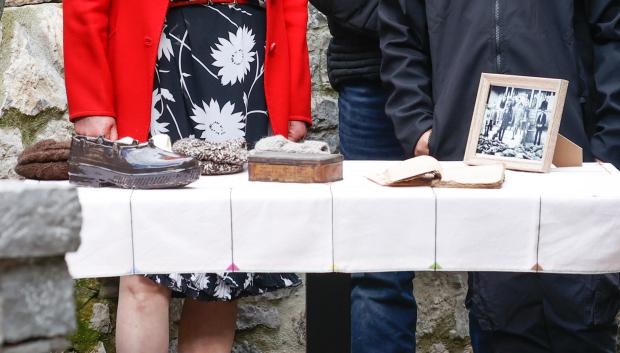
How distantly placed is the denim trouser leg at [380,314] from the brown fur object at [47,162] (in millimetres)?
1144

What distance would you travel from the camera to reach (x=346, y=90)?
10.00 feet

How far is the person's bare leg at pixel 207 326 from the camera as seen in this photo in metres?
2.72

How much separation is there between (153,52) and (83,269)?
34.3 inches

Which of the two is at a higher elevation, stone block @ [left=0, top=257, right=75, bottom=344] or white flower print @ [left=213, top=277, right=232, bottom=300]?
stone block @ [left=0, top=257, right=75, bottom=344]

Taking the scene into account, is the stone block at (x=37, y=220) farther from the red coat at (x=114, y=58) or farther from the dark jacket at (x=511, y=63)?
the dark jacket at (x=511, y=63)

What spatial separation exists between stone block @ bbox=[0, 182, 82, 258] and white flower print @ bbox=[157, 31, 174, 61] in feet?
5.57

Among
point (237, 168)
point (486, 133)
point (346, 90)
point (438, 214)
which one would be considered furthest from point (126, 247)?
point (346, 90)

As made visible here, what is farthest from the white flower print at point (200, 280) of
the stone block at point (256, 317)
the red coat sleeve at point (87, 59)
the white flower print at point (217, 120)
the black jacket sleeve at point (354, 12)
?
the stone block at point (256, 317)

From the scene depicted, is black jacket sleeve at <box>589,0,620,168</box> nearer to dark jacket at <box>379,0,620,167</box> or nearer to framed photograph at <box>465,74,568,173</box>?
dark jacket at <box>379,0,620,167</box>

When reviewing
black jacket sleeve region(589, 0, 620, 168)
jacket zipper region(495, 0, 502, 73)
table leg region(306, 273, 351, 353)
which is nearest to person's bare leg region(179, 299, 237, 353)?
table leg region(306, 273, 351, 353)

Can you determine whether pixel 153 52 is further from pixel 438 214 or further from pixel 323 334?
pixel 438 214

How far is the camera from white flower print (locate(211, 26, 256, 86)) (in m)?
2.69

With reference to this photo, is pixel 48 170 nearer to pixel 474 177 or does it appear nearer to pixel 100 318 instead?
pixel 474 177

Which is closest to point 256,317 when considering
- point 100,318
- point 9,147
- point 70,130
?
point 100,318
